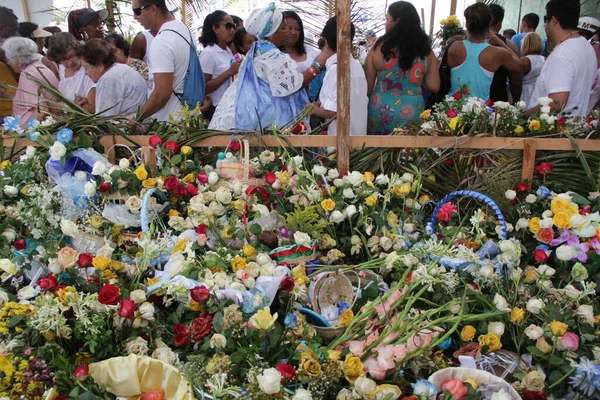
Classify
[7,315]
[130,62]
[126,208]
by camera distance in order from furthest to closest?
[130,62] → [126,208] → [7,315]

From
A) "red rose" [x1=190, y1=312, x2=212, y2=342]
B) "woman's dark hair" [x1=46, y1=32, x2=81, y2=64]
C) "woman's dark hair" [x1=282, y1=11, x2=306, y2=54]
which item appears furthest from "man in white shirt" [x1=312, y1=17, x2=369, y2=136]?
"woman's dark hair" [x1=46, y1=32, x2=81, y2=64]

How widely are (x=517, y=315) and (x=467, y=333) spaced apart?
154 mm

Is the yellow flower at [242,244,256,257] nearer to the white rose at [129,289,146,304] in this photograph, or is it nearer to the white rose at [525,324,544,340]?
the white rose at [129,289,146,304]

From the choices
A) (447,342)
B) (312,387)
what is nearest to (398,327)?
(447,342)

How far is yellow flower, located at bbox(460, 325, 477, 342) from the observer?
140 centimetres

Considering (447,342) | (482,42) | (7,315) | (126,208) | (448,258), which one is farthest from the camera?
(482,42)

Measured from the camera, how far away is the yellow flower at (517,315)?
56.0 inches

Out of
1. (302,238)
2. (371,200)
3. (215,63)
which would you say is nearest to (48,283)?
(302,238)

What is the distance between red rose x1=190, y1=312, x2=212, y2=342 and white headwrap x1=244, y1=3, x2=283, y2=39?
74.2 inches

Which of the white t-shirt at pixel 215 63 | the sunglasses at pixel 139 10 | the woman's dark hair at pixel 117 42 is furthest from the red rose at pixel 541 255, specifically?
the woman's dark hair at pixel 117 42

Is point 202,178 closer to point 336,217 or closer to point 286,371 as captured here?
point 336,217

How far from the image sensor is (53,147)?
200 centimetres

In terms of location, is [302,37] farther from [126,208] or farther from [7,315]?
[7,315]

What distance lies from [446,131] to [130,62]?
2301 millimetres
